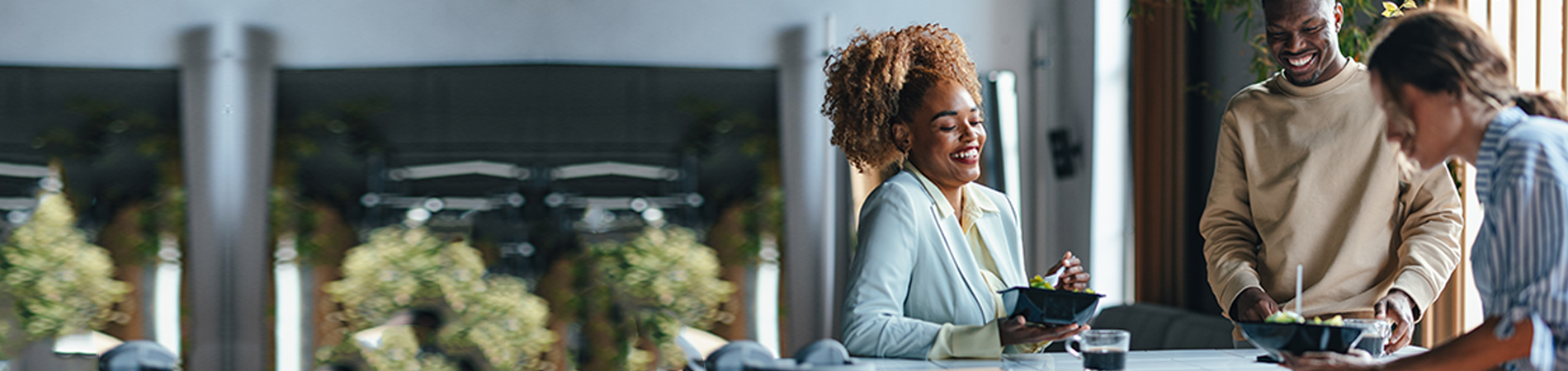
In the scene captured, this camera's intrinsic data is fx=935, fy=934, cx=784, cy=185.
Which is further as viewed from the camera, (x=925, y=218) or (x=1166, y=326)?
(x=1166, y=326)

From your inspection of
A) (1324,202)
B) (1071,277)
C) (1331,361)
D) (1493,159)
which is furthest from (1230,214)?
(1493,159)

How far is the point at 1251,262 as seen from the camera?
5.47ft

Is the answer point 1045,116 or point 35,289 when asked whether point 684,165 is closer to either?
point 1045,116

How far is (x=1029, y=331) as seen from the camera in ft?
4.40

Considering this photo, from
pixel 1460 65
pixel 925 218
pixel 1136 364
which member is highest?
pixel 1460 65

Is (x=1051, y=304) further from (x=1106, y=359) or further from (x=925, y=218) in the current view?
(x=925, y=218)

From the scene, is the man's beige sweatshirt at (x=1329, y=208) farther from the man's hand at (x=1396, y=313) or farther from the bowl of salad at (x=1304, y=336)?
the bowl of salad at (x=1304, y=336)

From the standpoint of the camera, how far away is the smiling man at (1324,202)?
152cm

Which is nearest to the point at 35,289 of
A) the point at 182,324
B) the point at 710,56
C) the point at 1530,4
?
the point at 182,324

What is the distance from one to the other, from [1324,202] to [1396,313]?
8.8 inches

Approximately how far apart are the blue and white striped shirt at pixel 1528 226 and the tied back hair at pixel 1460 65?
0.11ft

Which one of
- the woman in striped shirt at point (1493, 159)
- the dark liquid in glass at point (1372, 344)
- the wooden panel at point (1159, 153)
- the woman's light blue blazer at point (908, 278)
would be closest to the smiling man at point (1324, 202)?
the dark liquid in glass at point (1372, 344)

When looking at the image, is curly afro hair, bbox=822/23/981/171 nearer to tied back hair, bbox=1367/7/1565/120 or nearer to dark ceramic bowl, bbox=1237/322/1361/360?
dark ceramic bowl, bbox=1237/322/1361/360

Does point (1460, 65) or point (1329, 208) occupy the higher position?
point (1460, 65)
